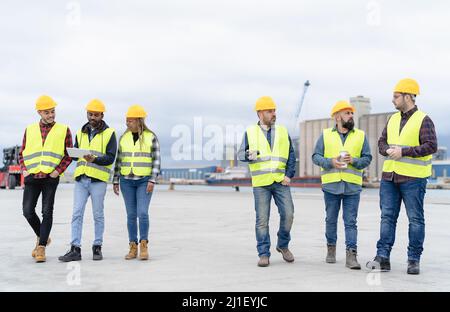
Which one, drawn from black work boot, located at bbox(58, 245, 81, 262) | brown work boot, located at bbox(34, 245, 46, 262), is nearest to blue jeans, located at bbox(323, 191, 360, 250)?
black work boot, located at bbox(58, 245, 81, 262)

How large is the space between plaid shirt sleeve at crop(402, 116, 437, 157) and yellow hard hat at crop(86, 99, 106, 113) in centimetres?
382

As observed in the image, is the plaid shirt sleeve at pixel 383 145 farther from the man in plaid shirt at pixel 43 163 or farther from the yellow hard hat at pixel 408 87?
the man in plaid shirt at pixel 43 163

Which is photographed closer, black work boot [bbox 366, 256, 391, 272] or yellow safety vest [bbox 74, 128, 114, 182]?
black work boot [bbox 366, 256, 391, 272]

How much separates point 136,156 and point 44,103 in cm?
136

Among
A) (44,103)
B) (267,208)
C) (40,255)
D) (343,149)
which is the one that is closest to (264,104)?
(343,149)

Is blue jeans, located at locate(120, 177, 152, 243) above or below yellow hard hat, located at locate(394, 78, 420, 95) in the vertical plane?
below

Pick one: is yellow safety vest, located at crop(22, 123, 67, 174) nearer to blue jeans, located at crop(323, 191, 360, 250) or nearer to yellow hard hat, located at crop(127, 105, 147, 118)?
yellow hard hat, located at crop(127, 105, 147, 118)

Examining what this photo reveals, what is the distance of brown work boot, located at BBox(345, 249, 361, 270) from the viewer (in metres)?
6.15

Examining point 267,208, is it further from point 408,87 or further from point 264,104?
point 408,87

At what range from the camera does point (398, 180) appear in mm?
6023
